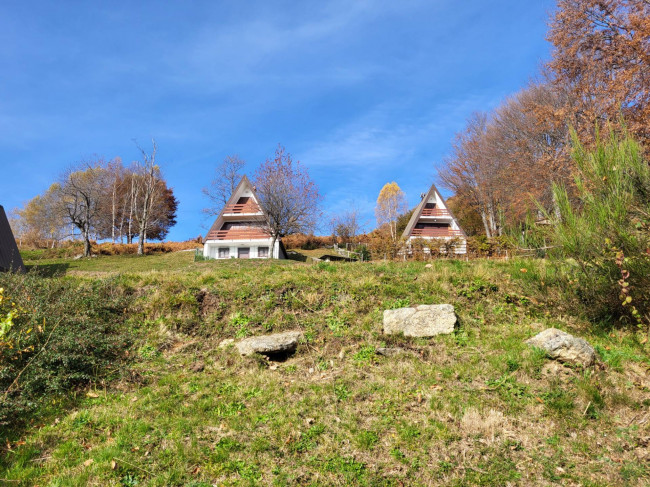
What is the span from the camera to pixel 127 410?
6.76 metres

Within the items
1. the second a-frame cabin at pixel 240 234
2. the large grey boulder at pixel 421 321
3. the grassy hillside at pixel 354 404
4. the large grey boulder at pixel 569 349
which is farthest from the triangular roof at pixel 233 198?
the large grey boulder at pixel 569 349

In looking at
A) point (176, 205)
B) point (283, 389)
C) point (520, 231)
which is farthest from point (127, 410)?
point (176, 205)

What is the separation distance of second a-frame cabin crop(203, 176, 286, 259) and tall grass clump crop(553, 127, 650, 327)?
2578 centimetres

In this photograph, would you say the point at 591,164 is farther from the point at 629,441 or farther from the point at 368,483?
the point at 368,483

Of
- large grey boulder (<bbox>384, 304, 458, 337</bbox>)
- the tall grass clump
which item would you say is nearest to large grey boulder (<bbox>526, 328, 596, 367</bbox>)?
the tall grass clump

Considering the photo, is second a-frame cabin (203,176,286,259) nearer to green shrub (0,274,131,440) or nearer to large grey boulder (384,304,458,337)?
green shrub (0,274,131,440)

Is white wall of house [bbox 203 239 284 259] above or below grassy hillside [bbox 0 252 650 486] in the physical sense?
above

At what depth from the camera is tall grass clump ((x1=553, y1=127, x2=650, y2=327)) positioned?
7.50 metres

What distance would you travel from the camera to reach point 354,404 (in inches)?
260

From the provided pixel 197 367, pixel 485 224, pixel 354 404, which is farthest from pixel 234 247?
pixel 354 404

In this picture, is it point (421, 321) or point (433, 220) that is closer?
point (421, 321)

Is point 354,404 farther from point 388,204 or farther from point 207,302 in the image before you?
point 388,204

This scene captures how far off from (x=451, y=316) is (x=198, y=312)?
6628 millimetres

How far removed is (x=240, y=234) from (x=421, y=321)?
26.4m
